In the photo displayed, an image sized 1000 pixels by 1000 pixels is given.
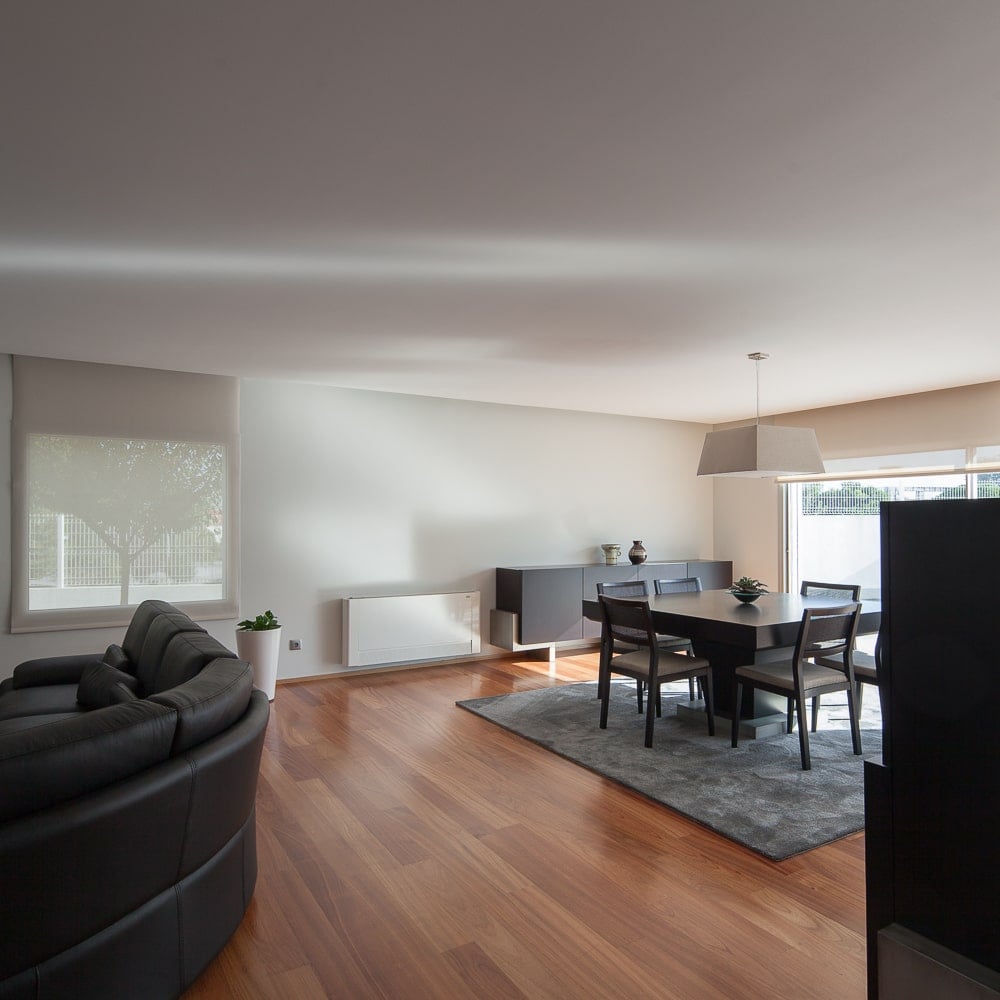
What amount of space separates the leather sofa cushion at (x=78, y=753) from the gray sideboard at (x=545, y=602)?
4.47 meters

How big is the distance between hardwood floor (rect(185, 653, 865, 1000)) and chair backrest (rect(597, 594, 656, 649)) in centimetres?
82

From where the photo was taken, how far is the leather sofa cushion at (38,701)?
133 inches

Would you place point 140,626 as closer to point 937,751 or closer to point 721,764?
point 721,764

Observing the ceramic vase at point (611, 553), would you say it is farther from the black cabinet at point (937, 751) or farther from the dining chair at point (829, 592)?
the black cabinet at point (937, 751)

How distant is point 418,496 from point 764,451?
301 cm

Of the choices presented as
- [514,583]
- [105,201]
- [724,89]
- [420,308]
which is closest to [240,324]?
[420,308]

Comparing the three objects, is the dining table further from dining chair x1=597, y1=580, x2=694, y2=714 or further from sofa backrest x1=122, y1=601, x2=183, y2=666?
sofa backrest x1=122, y1=601, x2=183, y2=666

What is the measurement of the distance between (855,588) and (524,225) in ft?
11.8

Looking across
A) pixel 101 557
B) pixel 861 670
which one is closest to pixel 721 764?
pixel 861 670

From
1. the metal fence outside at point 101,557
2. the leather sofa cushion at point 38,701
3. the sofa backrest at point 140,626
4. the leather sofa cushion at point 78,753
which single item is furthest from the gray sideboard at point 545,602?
the leather sofa cushion at point 78,753

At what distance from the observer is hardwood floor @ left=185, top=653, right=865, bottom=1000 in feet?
6.75

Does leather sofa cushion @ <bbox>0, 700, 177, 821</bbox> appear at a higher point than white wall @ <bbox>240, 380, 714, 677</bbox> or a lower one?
lower

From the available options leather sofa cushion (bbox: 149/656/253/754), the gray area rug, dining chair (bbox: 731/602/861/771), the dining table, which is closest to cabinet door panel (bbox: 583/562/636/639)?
the gray area rug

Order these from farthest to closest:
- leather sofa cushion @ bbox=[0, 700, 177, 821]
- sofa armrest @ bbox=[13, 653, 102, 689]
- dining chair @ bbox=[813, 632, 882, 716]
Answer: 1. dining chair @ bbox=[813, 632, 882, 716]
2. sofa armrest @ bbox=[13, 653, 102, 689]
3. leather sofa cushion @ bbox=[0, 700, 177, 821]
